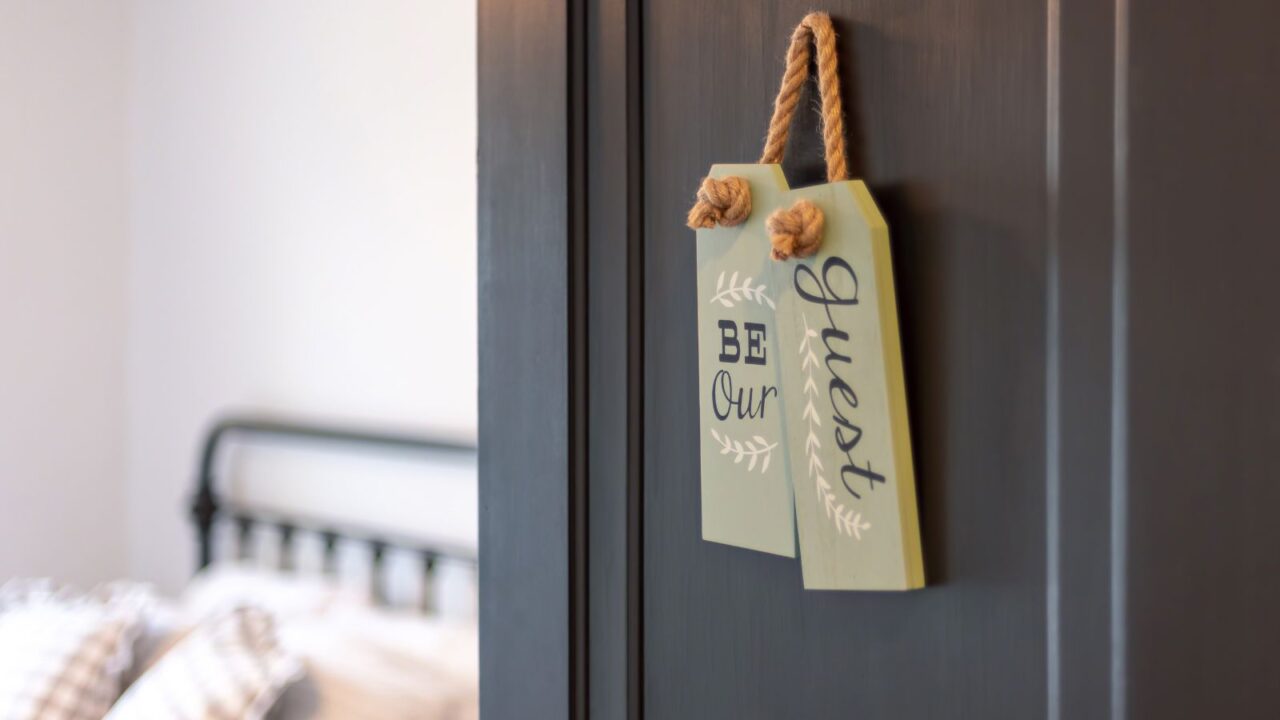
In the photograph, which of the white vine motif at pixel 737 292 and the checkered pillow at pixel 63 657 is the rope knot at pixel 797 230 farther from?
the checkered pillow at pixel 63 657

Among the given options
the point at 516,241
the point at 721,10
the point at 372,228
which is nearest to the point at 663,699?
the point at 516,241

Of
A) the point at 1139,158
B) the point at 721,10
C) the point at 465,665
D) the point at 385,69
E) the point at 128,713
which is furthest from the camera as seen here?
the point at 385,69

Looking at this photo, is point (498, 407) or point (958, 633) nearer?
point (958, 633)

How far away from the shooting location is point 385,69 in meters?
1.86

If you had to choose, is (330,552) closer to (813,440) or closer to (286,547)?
(286,547)

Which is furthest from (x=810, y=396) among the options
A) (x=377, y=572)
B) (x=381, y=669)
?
(x=377, y=572)

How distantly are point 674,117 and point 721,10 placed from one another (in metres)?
0.06

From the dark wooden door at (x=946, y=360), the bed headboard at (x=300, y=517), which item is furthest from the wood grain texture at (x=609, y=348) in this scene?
the bed headboard at (x=300, y=517)

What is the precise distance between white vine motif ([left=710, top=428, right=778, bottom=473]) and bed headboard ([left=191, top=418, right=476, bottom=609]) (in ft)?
4.19

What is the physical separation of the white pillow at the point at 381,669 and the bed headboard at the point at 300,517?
20 centimetres

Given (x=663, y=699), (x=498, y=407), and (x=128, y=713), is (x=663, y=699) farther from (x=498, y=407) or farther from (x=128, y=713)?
(x=128, y=713)

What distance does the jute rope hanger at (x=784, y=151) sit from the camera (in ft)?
1.48

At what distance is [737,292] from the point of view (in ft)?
1.62

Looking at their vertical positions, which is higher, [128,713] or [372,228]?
[372,228]
